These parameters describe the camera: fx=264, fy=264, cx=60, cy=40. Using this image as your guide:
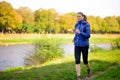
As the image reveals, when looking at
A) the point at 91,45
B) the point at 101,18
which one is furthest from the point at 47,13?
the point at 91,45

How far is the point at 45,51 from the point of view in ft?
48.4

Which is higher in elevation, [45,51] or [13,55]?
[45,51]

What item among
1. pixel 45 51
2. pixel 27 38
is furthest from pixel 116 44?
pixel 45 51

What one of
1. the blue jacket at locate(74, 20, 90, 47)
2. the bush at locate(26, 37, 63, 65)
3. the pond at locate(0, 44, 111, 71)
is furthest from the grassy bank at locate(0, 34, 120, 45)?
the blue jacket at locate(74, 20, 90, 47)

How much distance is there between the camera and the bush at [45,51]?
1472 cm

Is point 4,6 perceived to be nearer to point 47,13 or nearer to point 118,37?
point 118,37

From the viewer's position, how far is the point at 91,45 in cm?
1870

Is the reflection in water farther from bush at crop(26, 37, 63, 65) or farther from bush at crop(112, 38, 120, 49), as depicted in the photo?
bush at crop(112, 38, 120, 49)

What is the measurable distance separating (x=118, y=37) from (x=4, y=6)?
8.54 meters

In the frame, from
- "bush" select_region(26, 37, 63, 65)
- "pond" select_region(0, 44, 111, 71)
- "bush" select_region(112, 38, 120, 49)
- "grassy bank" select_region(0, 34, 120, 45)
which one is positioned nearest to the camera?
"bush" select_region(26, 37, 63, 65)

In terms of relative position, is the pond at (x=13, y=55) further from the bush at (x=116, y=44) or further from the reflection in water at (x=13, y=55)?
the bush at (x=116, y=44)

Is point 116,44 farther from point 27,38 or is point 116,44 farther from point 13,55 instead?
point 13,55

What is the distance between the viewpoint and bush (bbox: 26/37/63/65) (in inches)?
579

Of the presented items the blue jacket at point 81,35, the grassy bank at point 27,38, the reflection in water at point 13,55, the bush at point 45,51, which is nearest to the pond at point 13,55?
the reflection in water at point 13,55
